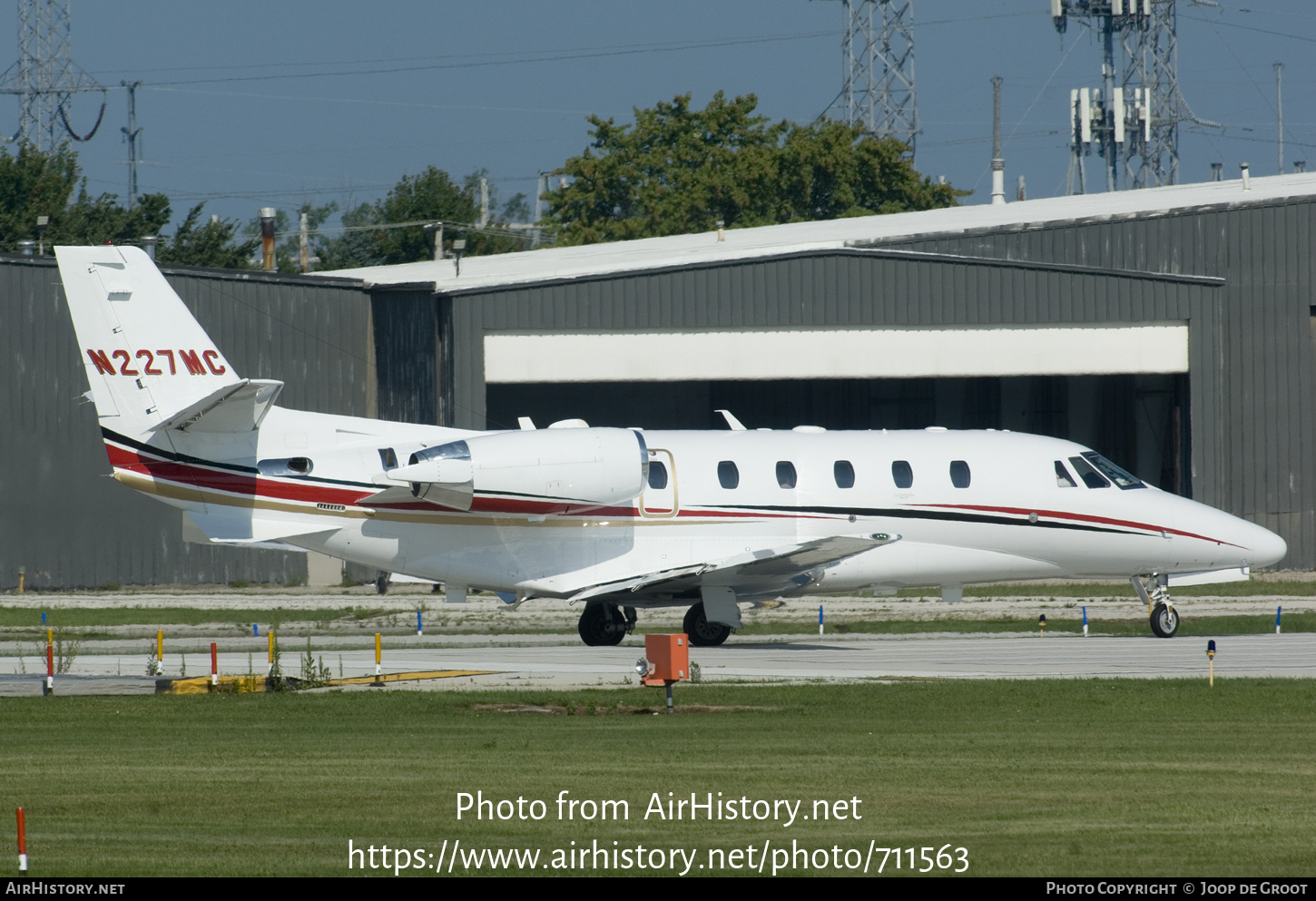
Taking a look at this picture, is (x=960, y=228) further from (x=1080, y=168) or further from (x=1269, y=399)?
(x=1080, y=168)

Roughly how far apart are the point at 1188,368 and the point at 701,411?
1470cm

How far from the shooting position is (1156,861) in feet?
30.8

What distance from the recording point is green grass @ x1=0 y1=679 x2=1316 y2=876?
9969mm

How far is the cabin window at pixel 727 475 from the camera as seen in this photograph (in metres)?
25.2

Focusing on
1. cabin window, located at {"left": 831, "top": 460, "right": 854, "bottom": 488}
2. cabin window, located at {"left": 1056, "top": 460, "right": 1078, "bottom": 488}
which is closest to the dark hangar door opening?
cabin window, located at {"left": 1056, "top": 460, "right": 1078, "bottom": 488}

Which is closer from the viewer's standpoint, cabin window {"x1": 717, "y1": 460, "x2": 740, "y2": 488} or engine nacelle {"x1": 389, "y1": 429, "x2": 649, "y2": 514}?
engine nacelle {"x1": 389, "y1": 429, "x2": 649, "y2": 514}

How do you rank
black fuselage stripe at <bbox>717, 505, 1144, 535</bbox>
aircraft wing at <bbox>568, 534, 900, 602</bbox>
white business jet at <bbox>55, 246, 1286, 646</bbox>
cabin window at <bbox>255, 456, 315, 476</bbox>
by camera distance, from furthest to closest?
black fuselage stripe at <bbox>717, 505, 1144, 535</bbox> < aircraft wing at <bbox>568, 534, 900, 602</bbox> < cabin window at <bbox>255, 456, 315, 476</bbox> < white business jet at <bbox>55, 246, 1286, 646</bbox>

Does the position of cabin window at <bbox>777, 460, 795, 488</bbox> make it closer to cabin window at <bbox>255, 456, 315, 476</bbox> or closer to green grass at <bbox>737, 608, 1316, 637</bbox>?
green grass at <bbox>737, 608, 1316, 637</bbox>

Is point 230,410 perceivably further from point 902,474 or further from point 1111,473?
point 1111,473

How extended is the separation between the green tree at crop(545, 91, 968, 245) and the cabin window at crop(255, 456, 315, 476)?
5592cm

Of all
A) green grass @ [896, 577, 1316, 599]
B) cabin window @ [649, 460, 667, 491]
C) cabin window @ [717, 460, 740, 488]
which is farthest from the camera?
green grass @ [896, 577, 1316, 599]

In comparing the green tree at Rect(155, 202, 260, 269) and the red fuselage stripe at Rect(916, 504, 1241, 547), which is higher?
the green tree at Rect(155, 202, 260, 269)

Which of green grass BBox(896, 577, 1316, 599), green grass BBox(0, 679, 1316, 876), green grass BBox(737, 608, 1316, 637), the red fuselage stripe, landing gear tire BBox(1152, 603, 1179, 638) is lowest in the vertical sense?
green grass BBox(896, 577, 1316, 599)

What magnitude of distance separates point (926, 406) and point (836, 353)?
34.5 feet
